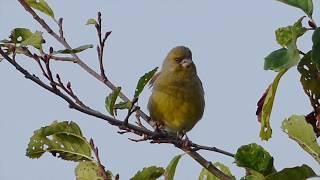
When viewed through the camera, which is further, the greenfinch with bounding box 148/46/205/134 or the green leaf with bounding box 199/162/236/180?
the greenfinch with bounding box 148/46/205/134

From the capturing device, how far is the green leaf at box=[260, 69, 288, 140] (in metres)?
1.70

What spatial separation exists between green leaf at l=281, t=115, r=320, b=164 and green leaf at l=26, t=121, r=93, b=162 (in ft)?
2.79

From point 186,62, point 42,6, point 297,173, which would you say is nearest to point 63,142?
point 42,6

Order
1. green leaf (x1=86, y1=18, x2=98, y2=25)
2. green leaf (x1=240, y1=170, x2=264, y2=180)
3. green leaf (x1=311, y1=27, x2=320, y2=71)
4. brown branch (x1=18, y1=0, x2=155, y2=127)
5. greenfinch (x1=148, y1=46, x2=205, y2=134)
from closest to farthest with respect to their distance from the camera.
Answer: green leaf (x1=311, y1=27, x2=320, y2=71) < green leaf (x1=240, y1=170, x2=264, y2=180) < green leaf (x1=86, y1=18, x2=98, y2=25) < brown branch (x1=18, y1=0, x2=155, y2=127) < greenfinch (x1=148, y1=46, x2=205, y2=134)

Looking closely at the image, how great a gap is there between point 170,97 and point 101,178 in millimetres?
1905

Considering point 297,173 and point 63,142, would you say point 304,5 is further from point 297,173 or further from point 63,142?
point 63,142

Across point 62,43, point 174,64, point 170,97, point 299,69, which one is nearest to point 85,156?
point 62,43

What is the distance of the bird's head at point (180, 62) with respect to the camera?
176 inches

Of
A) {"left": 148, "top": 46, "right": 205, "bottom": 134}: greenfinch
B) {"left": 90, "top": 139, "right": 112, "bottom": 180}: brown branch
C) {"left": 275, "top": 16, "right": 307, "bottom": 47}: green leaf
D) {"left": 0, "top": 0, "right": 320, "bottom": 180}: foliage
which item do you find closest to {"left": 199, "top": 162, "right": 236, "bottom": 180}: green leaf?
{"left": 0, "top": 0, "right": 320, "bottom": 180}: foliage

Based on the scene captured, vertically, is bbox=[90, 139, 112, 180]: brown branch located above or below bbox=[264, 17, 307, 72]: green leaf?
below

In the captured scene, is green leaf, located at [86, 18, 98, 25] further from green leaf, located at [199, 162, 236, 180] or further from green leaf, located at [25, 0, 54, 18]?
green leaf, located at [199, 162, 236, 180]

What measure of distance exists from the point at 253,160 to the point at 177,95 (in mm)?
2508

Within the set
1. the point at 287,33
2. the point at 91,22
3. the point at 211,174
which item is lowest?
the point at 211,174

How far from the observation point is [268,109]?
5.79 feet
